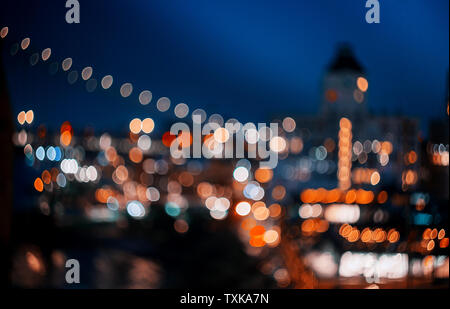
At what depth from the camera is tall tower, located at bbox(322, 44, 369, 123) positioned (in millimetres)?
51531

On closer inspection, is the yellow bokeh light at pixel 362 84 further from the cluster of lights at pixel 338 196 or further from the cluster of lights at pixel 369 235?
the cluster of lights at pixel 369 235

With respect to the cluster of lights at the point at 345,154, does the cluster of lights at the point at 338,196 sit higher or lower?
lower

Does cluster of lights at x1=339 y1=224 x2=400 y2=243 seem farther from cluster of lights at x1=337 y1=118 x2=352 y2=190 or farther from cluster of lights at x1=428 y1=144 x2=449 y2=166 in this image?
cluster of lights at x1=428 y1=144 x2=449 y2=166

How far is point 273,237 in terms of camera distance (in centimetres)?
2720

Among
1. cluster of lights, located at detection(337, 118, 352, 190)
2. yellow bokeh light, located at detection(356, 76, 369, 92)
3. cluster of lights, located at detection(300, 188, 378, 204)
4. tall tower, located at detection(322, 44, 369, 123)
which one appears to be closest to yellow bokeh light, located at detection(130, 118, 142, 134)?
cluster of lights, located at detection(300, 188, 378, 204)

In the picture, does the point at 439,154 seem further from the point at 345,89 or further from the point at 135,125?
the point at 345,89

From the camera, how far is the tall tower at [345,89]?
51.5 m

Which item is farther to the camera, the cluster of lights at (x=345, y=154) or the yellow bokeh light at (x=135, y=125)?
the cluster of lights at (x=345, y=154)

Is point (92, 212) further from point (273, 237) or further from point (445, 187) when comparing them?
point (445, 187)

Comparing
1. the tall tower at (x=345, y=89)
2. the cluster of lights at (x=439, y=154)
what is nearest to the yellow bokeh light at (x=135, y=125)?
the tall tower at (x=345, y=89)

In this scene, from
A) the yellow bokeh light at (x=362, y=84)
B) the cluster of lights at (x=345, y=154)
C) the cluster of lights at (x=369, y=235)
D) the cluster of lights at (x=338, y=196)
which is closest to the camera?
the cluster of lights at (x=369, y=235)

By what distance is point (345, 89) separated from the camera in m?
57.9

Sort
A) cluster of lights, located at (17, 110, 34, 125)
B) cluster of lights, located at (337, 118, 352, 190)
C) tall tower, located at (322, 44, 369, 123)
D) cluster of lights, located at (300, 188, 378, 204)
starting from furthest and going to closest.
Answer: tall tower, located at (322, 44, 369, 123) → cluster of lights, located at (337, 118, 352, 190) → cluster of lights, located at (300, 188, 378, 204) → cluster of lights, located at (17, 110, 34, 125)

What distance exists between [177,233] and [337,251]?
24.7ft
